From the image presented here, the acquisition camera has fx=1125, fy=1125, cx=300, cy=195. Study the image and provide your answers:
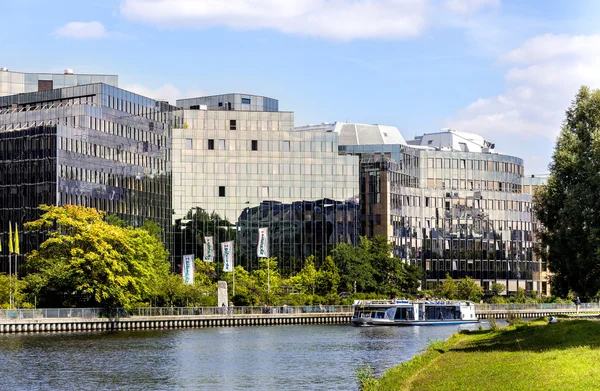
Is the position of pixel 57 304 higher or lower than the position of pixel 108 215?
lower

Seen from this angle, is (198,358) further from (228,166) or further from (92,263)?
(228,166)

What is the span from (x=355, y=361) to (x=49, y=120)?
104501mm

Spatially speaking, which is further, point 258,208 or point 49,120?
point 258,208

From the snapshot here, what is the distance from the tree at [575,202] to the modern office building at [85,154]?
93991 mm

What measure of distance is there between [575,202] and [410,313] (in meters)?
86.2

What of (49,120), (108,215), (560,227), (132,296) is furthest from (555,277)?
(49,120)

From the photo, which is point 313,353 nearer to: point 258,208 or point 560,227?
point 560,227

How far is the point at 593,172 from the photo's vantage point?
71.4 metres

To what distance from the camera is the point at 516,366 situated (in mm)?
54875

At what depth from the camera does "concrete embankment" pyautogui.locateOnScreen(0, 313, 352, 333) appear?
12394 cm

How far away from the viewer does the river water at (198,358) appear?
71625mm

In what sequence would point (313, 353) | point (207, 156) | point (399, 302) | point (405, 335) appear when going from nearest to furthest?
point (313, 353) < point (405, 335) < point (399, 302) < point (207, 156)

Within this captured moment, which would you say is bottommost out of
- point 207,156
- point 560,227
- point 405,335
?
point 405,335

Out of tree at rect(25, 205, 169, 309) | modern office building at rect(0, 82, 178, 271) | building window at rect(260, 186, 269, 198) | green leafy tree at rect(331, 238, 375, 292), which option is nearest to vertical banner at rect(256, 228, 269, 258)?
green leafy tree at rect(331, 238, 375, 292)
